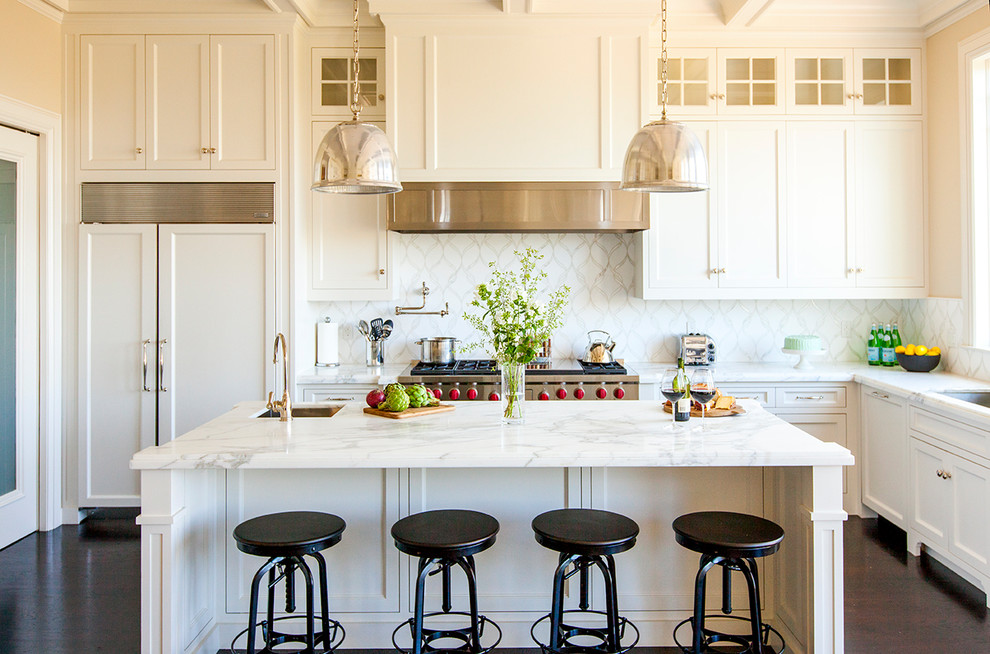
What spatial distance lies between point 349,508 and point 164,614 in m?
0.70

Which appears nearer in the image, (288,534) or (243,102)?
(288,534)

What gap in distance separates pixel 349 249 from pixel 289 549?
8.89ft

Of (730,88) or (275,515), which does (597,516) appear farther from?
(730,88)

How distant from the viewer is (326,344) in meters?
4.96

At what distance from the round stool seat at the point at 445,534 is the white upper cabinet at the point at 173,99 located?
9.43 ft

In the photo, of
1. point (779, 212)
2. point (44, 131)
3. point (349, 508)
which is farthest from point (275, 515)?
point (779, 212)

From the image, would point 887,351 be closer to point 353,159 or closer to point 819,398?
point 819,398

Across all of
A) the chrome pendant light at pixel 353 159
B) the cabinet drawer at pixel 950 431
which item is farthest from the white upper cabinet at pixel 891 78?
the chrome pendant light at pixel 353 159

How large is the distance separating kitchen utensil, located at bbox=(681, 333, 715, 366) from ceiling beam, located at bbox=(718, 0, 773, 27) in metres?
1.95

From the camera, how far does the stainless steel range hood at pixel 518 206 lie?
4566 mm

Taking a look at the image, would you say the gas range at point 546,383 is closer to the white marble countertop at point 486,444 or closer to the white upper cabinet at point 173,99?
the white marble countertop at point 486,444

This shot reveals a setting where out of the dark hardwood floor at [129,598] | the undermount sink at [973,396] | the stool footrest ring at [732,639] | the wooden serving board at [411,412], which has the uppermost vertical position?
the wooden serving board at [411,412]

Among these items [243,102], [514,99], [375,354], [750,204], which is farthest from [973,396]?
[243,102]

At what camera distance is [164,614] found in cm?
251
